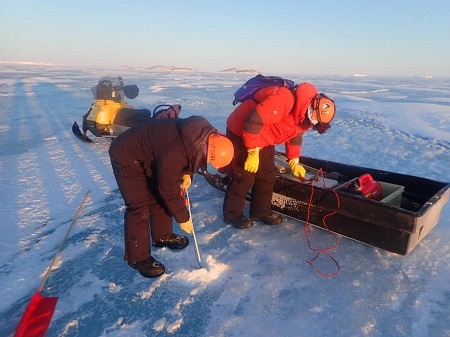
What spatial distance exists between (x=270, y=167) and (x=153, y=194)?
1.20m

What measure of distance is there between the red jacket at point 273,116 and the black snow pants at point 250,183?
13 cm

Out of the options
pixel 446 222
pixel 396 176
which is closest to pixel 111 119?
pixel 396 176

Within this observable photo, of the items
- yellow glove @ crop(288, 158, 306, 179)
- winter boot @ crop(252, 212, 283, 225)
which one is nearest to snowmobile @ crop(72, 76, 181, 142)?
yellow glove @ crop(288, 158, 306, 179)

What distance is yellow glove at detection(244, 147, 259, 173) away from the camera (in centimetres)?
295

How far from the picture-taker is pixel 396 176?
11.2 feet

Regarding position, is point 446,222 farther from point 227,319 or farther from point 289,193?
point 227,319

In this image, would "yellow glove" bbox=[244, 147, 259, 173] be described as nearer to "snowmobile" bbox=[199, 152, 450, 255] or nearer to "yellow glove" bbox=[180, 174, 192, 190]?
"snowmobile" bbox=[199, 152, 450, 255]

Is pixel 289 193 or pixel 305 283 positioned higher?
pixel 289 193

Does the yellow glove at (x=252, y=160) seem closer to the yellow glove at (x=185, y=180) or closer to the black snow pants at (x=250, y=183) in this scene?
the black snow pants at (x=250, y=183)

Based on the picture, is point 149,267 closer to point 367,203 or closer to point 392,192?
point 367,203

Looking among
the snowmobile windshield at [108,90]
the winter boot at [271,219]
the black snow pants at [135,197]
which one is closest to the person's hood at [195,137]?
the black snow pants at [135,197]

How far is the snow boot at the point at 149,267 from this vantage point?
2.49 metres

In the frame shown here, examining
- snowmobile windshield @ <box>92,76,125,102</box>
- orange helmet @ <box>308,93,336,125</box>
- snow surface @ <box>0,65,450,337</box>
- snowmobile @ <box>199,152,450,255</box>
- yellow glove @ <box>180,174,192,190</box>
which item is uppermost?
orange helmet @ <box>308,93,336,125</box>

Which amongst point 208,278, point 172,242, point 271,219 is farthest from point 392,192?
point 172,242
